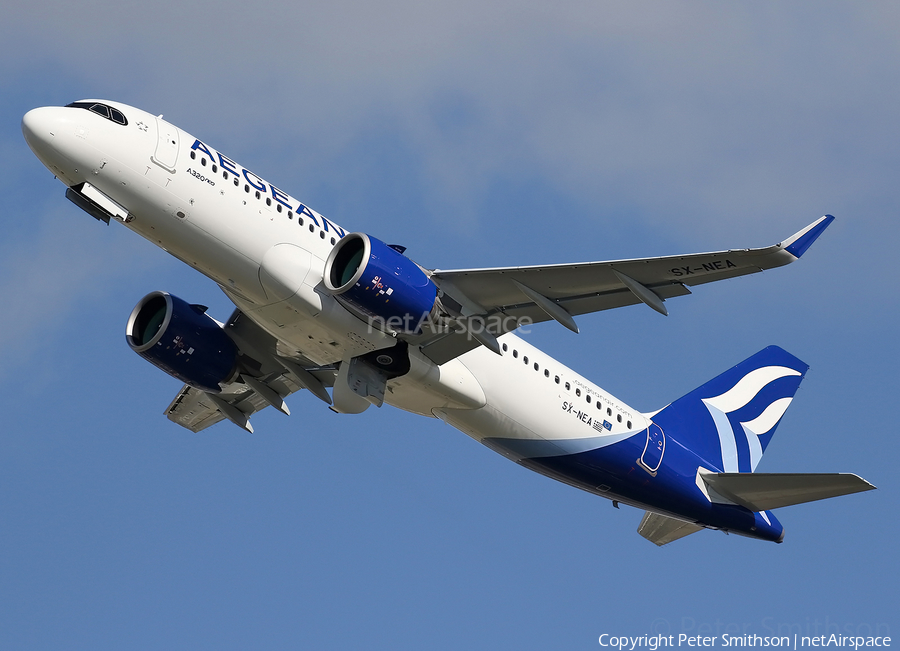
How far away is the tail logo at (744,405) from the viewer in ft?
108

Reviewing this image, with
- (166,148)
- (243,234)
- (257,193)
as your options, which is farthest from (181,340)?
(166,148)

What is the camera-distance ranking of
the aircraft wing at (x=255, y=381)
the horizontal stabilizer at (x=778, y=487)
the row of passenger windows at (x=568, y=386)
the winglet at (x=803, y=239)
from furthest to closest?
the aircraft wing at (x=255, y=381) → the row of passenger windows at (x=568, y=386) → the horizontal stabilizer at (x=778, y=487) → the winglet at (x=803, y=239)

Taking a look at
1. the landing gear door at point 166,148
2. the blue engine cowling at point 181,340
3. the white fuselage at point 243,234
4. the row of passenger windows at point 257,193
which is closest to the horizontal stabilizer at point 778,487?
the white fuselage at point 243,234

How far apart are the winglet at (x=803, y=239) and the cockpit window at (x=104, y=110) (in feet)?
47.3

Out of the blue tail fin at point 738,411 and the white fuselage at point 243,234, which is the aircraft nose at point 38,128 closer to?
the white fuselage at point 243,234

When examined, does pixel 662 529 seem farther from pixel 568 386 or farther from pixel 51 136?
pixel 51 136

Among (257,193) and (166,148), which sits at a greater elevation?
(257,193)

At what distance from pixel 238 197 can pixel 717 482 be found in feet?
50.1

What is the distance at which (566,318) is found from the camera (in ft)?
81.9

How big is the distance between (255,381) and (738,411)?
597 inches

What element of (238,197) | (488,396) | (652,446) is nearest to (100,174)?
(238,197)

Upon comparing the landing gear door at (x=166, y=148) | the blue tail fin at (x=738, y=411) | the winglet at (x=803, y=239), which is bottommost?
the landing gear door at (x=166, y=148)

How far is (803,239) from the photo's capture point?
68.5 feet

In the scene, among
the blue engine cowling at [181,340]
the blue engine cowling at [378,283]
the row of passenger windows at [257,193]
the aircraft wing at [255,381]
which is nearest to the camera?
the blue engine cowling at [378,283]
